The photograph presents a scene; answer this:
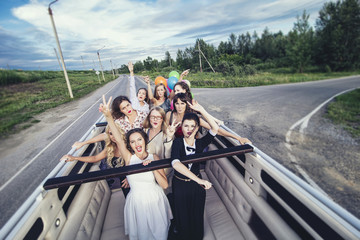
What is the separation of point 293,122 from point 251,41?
57.1m

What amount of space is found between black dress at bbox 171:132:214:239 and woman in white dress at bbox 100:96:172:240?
0.57ft

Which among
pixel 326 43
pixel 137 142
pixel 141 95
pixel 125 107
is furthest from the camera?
pixel 326 43

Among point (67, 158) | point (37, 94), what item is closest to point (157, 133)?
point (67, 158)

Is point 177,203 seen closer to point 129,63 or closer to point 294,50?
point 129,63

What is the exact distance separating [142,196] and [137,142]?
26.1 inches

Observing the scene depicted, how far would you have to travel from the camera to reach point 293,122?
7.21 m

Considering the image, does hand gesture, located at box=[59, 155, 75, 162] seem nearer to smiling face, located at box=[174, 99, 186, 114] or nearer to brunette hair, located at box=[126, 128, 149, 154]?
brunette hair, located at box=[126, 128, 149, 154]

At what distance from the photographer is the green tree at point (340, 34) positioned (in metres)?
27.0

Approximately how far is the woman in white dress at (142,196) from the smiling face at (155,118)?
59 cm

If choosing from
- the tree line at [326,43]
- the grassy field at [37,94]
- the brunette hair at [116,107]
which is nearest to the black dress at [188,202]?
the brunette hair at [116,107]

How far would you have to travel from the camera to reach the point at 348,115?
7.39m

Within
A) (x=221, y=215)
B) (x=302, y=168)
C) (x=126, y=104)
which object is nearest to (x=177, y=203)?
(x=221, y=215)

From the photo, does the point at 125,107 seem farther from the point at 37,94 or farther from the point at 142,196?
the point at 37,94

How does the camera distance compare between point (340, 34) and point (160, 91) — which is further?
point (340, 34)
